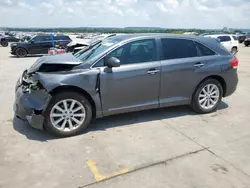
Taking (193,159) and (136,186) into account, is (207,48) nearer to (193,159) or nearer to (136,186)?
(193,159)

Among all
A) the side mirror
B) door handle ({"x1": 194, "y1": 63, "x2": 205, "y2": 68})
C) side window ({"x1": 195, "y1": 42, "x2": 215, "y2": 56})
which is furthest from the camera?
side window ({"x1": 195, "y1": 42, "x2": 215, "y2": 56})

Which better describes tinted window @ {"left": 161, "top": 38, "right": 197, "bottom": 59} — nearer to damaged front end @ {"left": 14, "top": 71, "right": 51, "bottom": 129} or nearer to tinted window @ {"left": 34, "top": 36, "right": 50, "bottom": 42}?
damaged front end @ {"left": 14, "top": 71, "right": 51, "bottom": 129}

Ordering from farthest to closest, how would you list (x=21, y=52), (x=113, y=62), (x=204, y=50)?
(x=21, y=52)
(x=204, y=50)
(x=113, y=62)

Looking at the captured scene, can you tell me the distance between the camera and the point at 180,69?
182 inches

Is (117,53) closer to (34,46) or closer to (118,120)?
(118,120)

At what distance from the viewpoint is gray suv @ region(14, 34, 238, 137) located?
3877mm

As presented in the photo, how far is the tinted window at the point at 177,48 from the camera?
15.0 feet

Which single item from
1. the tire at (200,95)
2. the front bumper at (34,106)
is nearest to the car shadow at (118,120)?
the tire at (200,95)

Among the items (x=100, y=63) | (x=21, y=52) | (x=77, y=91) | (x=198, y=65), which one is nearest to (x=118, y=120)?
(x=77, y=91)

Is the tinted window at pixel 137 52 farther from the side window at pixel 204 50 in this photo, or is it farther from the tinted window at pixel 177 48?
the side window at pixel 204 50

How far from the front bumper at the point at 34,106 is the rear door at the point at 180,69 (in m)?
2.09

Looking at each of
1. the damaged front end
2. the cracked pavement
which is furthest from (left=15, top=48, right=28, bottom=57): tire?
the damaged front end

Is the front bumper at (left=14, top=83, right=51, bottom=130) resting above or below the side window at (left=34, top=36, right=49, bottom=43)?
below

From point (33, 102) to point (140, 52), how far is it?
201cm
